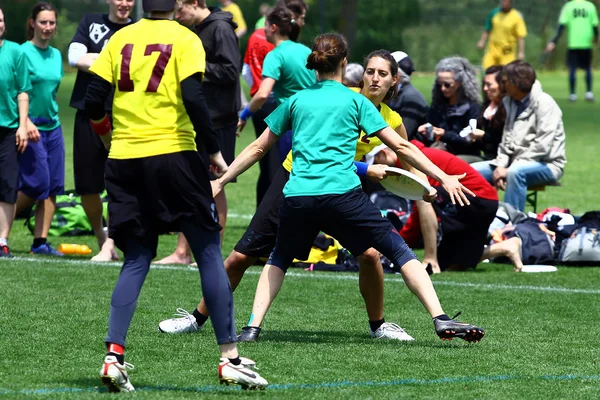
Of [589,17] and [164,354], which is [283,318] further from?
[589,17]

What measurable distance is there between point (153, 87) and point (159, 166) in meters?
0.34

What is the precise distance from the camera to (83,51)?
30.0ft

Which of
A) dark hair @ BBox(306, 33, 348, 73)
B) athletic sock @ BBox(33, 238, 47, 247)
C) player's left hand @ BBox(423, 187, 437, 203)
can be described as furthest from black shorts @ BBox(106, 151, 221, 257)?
athletic sock @ BBox(33, 238, 47, 247)

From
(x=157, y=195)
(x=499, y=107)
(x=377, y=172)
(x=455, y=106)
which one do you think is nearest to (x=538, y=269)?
(x=499, y=107)

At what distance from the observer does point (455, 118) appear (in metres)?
11.5

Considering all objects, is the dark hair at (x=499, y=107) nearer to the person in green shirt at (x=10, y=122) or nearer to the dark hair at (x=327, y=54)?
the person in green shirt at (x=10, y=122)

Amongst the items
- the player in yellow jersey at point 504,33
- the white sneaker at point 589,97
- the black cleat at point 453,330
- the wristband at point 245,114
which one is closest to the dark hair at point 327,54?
the black cleat at point 453,330

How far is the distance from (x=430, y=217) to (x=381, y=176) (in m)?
3.13

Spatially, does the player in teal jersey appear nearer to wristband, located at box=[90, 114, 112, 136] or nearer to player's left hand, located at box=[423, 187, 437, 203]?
wristband, located at box=[90, 114, 112, 136]

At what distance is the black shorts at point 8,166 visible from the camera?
31.3 ft

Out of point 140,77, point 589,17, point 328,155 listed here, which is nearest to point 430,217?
point 328,155

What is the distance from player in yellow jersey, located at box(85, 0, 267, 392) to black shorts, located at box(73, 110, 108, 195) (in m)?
4.11

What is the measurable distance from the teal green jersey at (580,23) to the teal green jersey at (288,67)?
17421 mm

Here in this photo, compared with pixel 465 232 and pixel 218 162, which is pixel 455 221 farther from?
pixel 218 162
